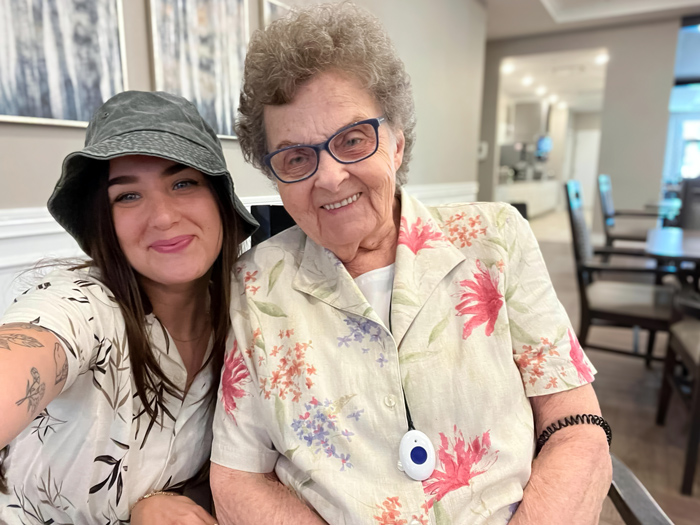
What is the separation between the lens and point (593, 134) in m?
14.6

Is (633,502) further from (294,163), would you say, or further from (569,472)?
(294,163)

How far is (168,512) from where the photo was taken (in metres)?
0.86

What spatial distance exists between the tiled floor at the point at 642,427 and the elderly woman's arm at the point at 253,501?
32.9 inches

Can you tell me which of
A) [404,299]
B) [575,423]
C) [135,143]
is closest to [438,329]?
[404,299]

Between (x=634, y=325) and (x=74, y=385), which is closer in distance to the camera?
(x=74, y=385)

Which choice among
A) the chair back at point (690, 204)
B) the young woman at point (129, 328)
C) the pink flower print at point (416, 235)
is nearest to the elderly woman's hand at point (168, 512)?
the young woman at point (129, 328)

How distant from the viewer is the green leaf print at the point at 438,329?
86cm

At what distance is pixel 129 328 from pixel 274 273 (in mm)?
301

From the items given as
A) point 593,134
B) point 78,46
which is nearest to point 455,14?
point 78,46

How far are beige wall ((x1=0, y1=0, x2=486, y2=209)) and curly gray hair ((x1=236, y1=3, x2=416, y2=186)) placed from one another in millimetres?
357

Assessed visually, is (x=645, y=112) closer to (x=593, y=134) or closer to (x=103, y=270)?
A: (x=103, y=270)

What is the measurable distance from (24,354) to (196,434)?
439 mm

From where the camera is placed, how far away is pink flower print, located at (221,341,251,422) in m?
0.90

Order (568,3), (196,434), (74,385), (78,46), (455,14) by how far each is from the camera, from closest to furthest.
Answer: (74,385)
(196,434)
(78,46)
(455,14)
(568,3)
